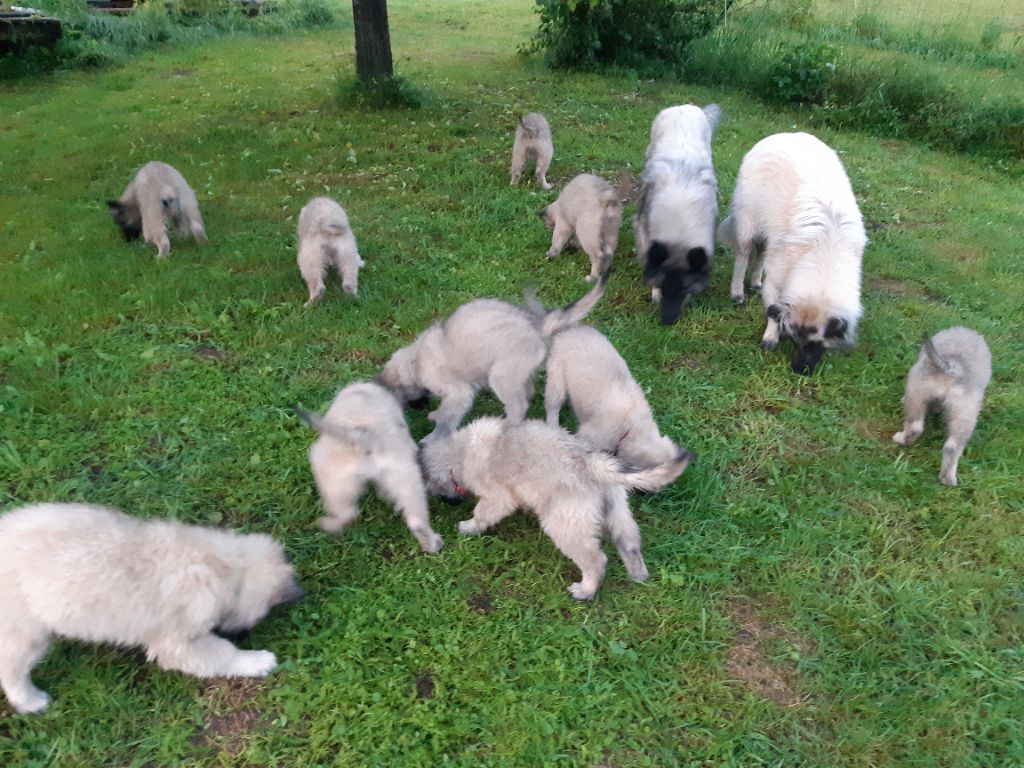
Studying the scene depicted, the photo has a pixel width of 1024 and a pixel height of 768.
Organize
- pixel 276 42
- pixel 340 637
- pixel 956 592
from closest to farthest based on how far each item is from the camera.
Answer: pixel 340 637 < pixel 956 592 < pixel 276 42

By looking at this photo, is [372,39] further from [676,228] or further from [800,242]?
[800,242]

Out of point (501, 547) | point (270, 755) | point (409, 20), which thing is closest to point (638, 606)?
point (501, 547)

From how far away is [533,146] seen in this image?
27.6 feet

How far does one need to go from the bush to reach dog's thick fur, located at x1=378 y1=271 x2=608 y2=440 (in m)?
11.5

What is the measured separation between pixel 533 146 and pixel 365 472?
5.77 m

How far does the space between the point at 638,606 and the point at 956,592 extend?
165 cm

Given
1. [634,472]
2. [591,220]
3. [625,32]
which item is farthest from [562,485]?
[625,32]

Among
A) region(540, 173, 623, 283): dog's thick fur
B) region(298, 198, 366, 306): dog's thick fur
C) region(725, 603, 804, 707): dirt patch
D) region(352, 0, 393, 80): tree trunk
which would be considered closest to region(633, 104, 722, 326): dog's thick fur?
region(540, 173, 623, 283): dog's thick fur

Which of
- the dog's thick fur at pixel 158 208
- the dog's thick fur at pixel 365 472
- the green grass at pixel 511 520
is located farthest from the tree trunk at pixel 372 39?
the dog's thick fur at pixel 365 472

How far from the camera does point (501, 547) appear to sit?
3.89m

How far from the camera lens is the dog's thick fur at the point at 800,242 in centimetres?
540

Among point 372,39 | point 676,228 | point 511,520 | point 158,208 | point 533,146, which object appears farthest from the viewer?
point 372,39

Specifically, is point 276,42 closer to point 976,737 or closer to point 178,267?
point 178,267

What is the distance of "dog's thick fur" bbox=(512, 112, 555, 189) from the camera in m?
8.34
